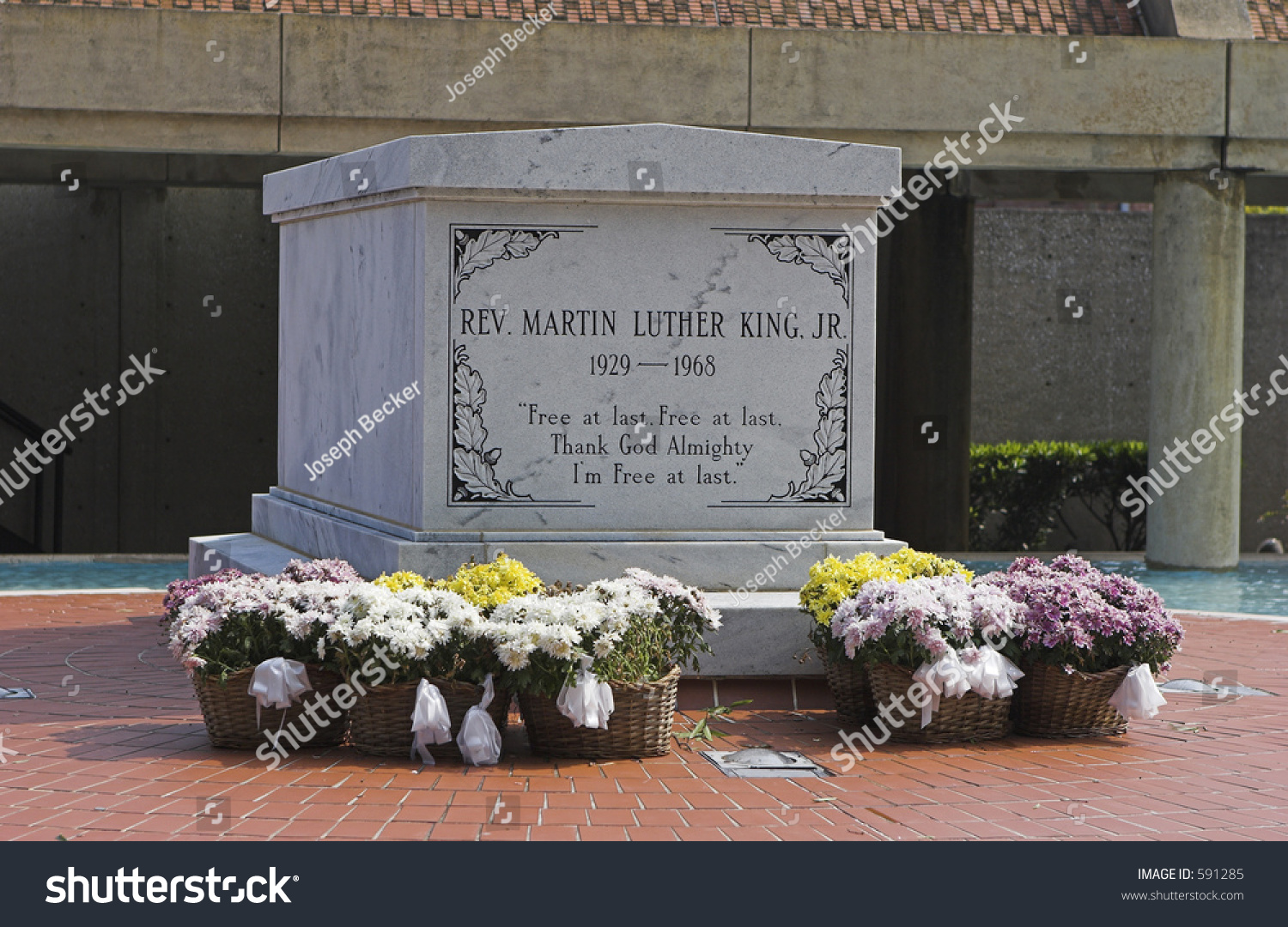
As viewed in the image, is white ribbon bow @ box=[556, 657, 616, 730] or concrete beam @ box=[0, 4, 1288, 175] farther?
concrete beam @ box=[0, 4, 1288, 175]

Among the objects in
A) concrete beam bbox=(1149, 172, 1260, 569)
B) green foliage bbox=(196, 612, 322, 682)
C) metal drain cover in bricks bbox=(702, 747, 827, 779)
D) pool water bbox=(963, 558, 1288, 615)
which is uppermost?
concrete beam bbox=(1149, 172, 1260, 569)

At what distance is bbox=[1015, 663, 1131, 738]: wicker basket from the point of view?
6.28 meters

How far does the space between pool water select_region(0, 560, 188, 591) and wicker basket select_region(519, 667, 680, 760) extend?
680 centimetres

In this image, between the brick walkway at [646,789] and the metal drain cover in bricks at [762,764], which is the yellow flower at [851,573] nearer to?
the brick walkway at [646,789]

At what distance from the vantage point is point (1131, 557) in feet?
50.7

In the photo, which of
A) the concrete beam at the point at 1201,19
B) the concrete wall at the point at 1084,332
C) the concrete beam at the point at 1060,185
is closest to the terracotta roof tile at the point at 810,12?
the concrete beam at the point at 1201,19

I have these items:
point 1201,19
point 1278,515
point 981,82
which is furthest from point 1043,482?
point 981,82

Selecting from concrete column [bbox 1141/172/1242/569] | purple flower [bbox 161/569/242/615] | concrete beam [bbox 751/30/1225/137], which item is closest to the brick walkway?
purple flower [bbox 161/569/242/615]

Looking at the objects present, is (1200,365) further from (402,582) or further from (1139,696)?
(402,582)

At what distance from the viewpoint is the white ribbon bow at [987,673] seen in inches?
240

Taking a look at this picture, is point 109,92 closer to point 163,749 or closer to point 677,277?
Result: point 677,277

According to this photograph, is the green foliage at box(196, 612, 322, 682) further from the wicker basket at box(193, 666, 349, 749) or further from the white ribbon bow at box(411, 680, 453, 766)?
the white ribbon bow at box(411, 680, 453, 766)

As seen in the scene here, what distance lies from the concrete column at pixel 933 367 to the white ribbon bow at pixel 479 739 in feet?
45.6

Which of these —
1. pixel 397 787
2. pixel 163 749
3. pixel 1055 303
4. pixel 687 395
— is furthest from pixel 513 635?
pixel 1055 303
